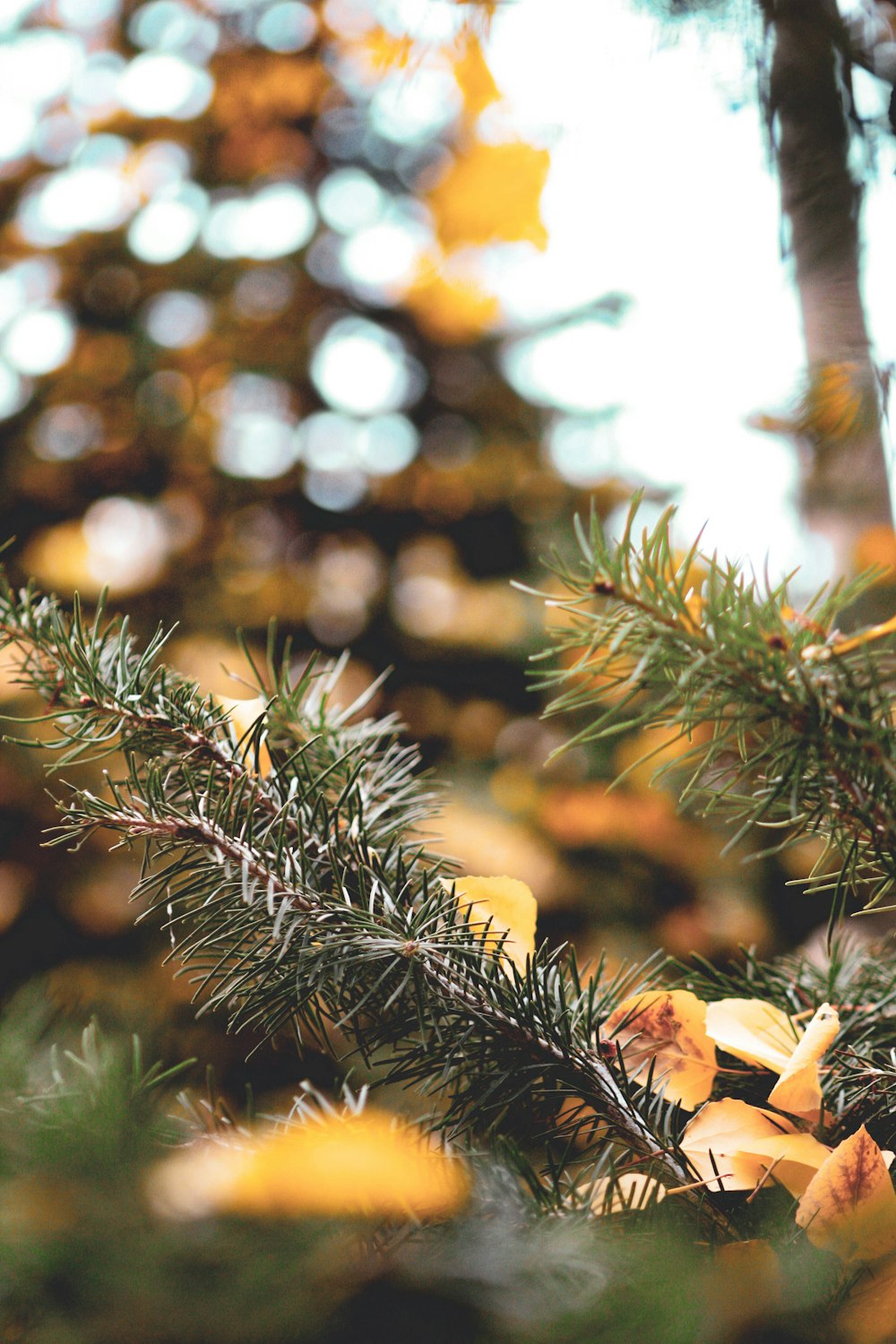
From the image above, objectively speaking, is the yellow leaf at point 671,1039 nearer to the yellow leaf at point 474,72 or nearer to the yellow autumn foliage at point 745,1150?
the yellow autumn foliage at point 745,1150

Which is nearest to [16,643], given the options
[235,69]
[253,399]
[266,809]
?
[266,809]

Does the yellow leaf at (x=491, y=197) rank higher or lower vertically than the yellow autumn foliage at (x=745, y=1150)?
higher

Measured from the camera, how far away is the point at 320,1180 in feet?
0.41

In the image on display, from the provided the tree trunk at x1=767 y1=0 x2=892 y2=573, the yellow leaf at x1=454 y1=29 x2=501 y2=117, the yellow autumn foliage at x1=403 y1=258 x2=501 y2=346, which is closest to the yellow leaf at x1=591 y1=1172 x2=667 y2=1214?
the tree trunk at x1=767 y1=0 x2=892 y2=573

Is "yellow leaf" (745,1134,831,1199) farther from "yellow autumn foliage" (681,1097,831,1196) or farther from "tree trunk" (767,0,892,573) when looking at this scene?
"tree trunk" (767,0,892,573)

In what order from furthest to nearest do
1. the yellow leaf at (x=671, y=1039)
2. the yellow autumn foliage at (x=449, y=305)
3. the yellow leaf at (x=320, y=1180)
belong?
the yellow autumn foliage at (x=449, y=305), the yellow leaf at (x=671, y=1039), the yellow leaf at (x=320, y=1180)

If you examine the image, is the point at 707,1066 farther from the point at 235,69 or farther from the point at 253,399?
the point at 235,69

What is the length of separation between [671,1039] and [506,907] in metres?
0.05

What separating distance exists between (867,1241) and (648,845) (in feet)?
2.73

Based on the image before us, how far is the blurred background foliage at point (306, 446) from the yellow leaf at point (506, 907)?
2.20 feet

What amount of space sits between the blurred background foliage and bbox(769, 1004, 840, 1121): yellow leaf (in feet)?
2.30

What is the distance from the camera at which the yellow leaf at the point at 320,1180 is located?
106 millimetres

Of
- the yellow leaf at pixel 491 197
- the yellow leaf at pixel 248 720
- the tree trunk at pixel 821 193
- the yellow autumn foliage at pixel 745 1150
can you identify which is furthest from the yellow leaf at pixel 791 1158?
the yellow leaf at pixel 491 197

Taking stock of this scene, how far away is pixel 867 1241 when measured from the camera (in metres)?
0.16
